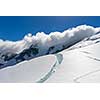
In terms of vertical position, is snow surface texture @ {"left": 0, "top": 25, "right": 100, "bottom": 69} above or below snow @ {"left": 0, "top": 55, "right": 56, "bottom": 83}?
above

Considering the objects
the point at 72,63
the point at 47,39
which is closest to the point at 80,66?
the point at 72,63

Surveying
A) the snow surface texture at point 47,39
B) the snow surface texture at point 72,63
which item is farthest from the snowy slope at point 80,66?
the snow surface texture at point 47,39

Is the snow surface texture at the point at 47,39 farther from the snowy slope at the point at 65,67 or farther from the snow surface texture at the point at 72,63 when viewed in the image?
the snowy slope at the point at 65,67

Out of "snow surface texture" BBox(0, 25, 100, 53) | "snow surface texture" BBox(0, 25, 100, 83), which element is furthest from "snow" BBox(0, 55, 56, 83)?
"snow surface texture" BBox(0, 25, 100, 53)

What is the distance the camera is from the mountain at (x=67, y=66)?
3.21 meters

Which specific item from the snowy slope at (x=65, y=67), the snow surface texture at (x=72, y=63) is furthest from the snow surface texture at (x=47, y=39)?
the snowy slope at (x=65, y=67)

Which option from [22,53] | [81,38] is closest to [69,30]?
[81,38]

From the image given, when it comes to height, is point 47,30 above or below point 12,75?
above

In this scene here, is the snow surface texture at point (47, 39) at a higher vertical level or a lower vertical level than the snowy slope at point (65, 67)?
higher

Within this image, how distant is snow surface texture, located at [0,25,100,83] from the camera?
10.5 feet

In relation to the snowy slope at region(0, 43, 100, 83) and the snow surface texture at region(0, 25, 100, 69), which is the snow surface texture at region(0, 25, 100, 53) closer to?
the snow surface texture at region(0, 25, 100, 69)
